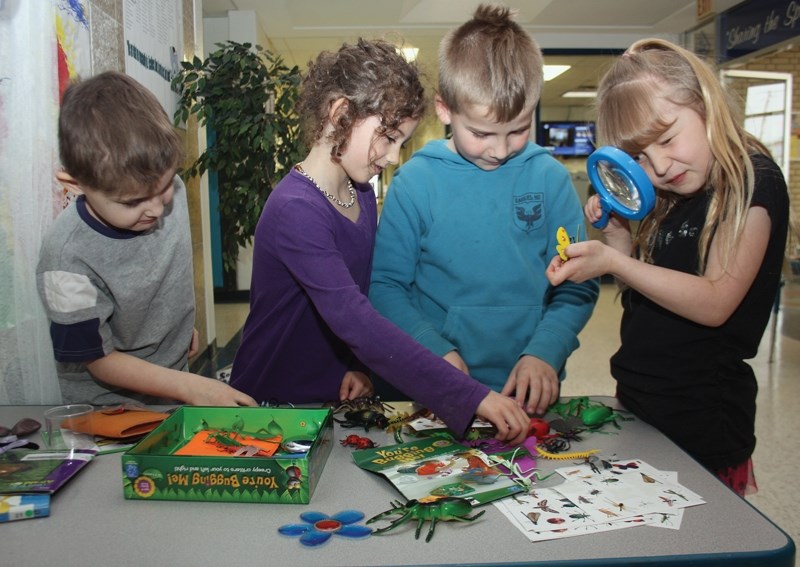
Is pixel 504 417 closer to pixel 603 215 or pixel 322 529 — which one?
pixel 322 529

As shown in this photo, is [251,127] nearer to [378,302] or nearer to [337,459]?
[378,302]

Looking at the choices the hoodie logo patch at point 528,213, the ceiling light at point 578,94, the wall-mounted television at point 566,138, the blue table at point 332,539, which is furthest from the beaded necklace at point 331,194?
the ceiling light at point 578,94

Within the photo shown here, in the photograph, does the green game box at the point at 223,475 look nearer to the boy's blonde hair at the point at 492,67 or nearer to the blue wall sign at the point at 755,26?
the boy's blonde hair at the point at 492,67

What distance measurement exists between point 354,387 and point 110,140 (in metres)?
0.61

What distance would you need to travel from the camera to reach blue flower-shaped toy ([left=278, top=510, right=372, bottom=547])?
0.73 meters

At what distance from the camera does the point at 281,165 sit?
385 cm

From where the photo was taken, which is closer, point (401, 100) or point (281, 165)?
point (401, 100)

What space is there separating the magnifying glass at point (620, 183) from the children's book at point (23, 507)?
91 centimetres

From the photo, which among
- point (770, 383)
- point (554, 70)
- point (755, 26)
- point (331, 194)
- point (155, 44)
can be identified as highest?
point (554, 70)

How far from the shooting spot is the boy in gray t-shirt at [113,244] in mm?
1092

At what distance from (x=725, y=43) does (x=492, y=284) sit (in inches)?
203

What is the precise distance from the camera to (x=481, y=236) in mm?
1314

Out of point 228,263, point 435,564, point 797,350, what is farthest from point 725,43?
point 435,564

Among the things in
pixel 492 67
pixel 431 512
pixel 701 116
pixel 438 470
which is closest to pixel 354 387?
pixel 438 470
